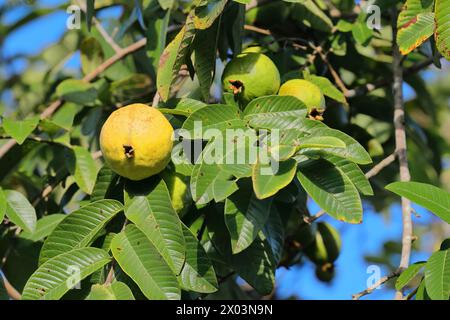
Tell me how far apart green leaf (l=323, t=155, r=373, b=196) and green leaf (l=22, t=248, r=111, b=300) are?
1.52ft

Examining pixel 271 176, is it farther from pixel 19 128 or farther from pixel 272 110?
pixel 19 128

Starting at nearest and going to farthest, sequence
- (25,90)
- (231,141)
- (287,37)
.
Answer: (231,141), (287,37), (25,90)

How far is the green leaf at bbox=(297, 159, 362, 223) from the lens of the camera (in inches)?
49.9

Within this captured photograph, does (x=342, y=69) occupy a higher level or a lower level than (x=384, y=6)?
lower

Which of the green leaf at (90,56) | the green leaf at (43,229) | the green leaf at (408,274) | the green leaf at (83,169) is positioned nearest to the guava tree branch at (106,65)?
the green leaf at (90,56)

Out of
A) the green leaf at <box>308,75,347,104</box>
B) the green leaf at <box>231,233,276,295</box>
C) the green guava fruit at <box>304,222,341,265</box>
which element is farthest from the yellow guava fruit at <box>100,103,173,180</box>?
the green guava fruit at <box>304,222,341,265</box>

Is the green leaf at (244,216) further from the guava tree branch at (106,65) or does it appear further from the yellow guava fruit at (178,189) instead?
the guava tree branch at (106,65)

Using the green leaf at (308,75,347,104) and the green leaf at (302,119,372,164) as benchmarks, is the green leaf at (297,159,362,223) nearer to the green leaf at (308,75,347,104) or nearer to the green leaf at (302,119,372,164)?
the green leaf at (302,119,372,164)

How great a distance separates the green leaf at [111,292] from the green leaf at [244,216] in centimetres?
21
